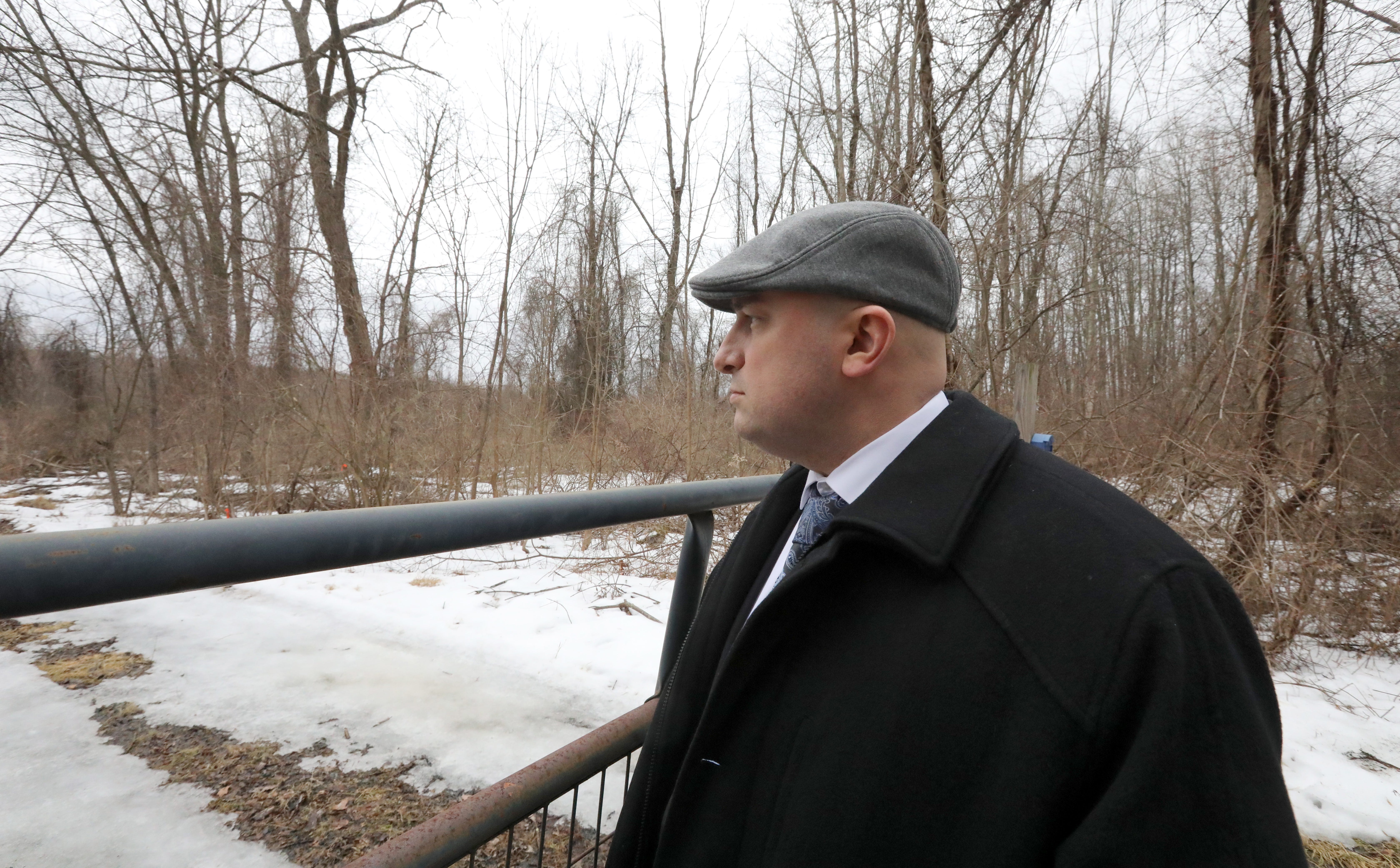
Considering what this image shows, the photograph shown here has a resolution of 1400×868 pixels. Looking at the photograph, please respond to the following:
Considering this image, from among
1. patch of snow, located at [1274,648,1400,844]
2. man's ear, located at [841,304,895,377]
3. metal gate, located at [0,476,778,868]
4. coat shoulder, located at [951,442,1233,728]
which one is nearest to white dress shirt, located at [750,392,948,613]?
man's ear, located at [841,304,895,377]

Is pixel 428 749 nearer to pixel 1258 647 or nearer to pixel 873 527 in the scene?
pixel 873 527

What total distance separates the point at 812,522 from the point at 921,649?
1.42ft

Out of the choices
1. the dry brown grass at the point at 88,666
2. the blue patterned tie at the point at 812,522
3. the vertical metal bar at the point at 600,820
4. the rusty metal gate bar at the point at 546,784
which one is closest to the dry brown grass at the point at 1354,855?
the vertical metal bar at the point at 600,820

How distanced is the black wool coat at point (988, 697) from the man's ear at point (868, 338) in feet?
0.49

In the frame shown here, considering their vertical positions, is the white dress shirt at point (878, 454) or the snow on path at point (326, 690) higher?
the white dress shirt at point (878, 454)

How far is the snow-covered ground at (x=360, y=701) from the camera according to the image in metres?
1.63

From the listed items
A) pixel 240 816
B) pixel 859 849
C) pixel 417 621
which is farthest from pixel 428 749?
pixel 859 849

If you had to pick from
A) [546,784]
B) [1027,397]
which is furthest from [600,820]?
[1027,397]

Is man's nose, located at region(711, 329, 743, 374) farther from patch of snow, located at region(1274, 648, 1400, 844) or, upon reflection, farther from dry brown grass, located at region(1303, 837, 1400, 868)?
dry brown grass, located at region(1303, 837, 1400, 868)

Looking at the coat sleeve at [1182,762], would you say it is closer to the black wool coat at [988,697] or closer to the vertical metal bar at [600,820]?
the black wool coat at [988,697]

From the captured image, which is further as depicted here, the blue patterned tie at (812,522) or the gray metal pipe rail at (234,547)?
the blue patterned tie at (812,522)

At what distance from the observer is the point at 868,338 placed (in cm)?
120

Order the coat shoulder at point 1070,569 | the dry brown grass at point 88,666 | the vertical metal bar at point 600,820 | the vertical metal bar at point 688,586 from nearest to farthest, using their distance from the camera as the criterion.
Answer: the coat shoulder at point 1070,569, the vertical metal bar at point 600,820, the vertical metal bar at point 688,586, the dry brown grass at point 88,666

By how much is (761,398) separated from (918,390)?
28 centimetres
